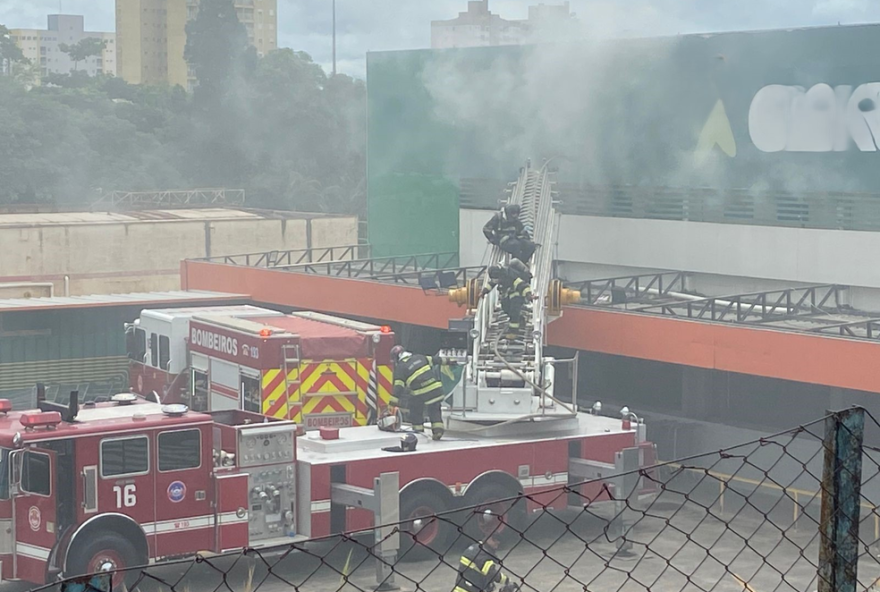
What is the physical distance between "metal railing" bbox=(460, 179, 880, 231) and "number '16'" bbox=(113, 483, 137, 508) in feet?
36.5

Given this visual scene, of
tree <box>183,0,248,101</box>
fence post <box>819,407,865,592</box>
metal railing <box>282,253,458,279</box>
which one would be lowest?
metal railing <box>282,253,458,279</box>

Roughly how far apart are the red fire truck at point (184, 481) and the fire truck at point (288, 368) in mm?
1477

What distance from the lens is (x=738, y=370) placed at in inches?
600

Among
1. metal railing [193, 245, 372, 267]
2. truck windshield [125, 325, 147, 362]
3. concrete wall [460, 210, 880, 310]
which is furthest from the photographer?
metal railing [193, 245, 372, 267]

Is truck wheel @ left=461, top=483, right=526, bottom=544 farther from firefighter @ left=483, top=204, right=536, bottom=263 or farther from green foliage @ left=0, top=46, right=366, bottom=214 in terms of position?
green foliage @ left=0, top=46, right=366, bottom=214

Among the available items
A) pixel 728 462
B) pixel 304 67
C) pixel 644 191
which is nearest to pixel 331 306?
pixel 644 191

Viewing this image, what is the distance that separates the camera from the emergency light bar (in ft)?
34.3

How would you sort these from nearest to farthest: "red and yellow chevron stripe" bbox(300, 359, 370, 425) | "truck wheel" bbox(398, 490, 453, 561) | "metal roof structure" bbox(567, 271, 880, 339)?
"truck wheel" bbox(398, 490, 453, 561), "red and yellow chevron stripe" bbox(300, 359, 370, 425), "metal roof structure" bbox(567, 271, 880, 339)

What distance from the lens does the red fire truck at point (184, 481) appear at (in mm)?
10461

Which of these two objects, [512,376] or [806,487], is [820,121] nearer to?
[806,487]

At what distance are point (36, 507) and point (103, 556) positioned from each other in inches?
26.2

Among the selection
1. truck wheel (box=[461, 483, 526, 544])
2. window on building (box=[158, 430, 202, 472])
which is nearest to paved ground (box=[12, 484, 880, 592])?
truck wheel (box=[461, 483, 526, 544])

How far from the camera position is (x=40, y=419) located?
10516mm

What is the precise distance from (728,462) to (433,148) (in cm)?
1131
